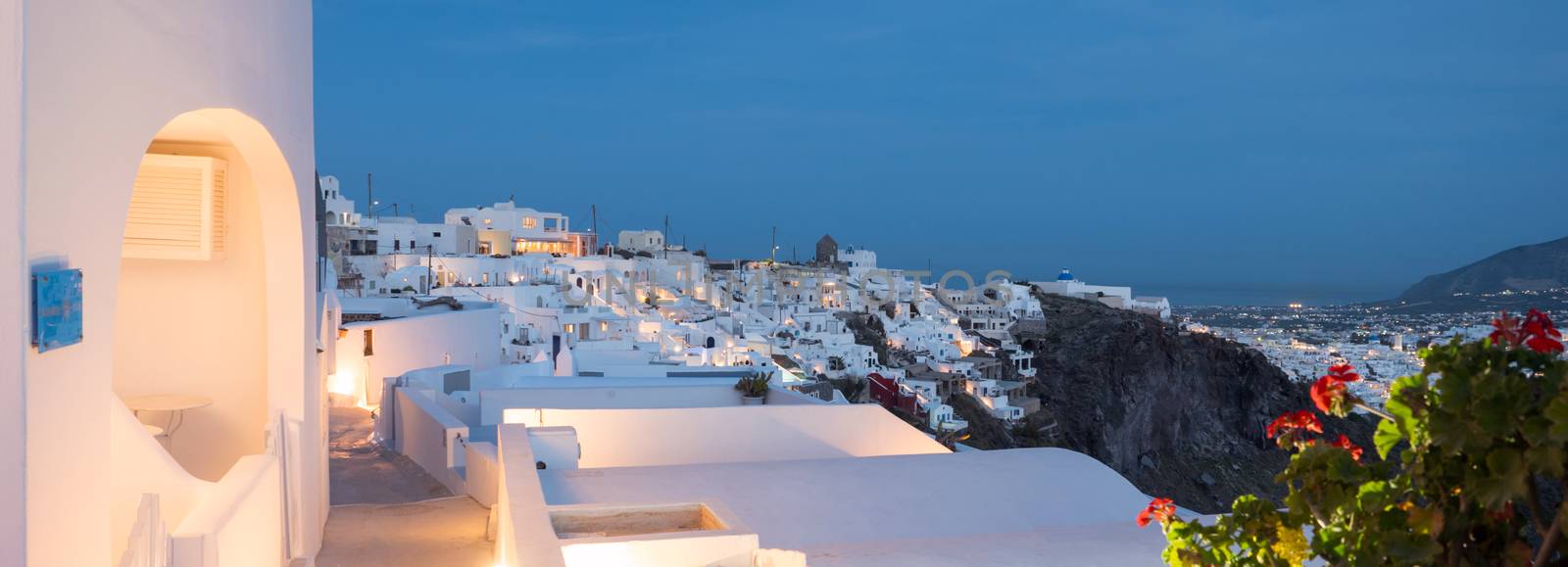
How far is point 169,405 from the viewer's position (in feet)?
17.5

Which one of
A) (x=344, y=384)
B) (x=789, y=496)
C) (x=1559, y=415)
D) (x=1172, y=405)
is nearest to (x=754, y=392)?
(x=789, y=496)

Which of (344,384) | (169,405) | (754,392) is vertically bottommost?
(344,384)

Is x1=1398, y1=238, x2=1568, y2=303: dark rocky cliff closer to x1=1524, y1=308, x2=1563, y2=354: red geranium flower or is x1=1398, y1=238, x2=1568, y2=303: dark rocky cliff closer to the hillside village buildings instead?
the hillside village buildings

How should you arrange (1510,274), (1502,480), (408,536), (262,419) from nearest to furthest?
(1502,480) < (262,419) < (408,536) < (1510,274)

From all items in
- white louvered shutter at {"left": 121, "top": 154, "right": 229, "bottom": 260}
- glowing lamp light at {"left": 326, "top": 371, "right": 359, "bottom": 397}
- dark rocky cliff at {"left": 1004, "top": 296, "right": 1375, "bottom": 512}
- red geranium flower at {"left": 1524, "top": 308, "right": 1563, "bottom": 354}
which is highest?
white louvered shutter at {"left": 121, "top": 154, "right": 229, "bottom": 260}

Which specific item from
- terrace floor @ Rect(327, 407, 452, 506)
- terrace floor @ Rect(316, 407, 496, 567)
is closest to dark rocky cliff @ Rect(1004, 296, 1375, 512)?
terrace floor @ Rect(327, 407, 452, 506)

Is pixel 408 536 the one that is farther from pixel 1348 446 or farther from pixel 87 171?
pixel 1348 446

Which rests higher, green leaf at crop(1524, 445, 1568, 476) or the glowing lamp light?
green leaf at crop(1524, 445, 1568, 476)

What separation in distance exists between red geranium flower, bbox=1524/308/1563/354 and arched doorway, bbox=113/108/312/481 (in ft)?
17.1

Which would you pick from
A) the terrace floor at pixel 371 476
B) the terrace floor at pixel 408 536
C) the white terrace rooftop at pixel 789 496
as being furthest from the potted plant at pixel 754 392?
the terrace floor at pixel 408 536

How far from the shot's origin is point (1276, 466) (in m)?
49.6

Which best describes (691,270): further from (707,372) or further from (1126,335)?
(707,372)

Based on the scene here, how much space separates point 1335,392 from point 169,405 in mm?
5538

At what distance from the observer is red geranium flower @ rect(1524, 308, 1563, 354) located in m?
1.51
